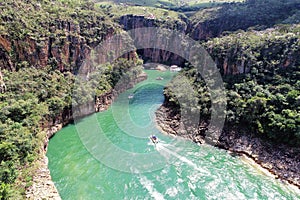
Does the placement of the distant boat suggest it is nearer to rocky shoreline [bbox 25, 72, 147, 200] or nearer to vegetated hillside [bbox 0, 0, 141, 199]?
vegetated hillside [bbox 0, 0, 141, 199]

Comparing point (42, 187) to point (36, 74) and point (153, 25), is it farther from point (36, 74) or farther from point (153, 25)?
point (153, 25)

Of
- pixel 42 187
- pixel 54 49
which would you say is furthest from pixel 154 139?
pixel 54 49

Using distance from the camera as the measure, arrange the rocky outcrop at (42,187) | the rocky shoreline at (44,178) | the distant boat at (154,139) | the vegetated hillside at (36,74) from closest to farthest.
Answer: the rocky outcrop at (42,187) < the rocky shoreline at (44,178) < the vegetated hillside at (36,74) < the distant boat at (154,139)

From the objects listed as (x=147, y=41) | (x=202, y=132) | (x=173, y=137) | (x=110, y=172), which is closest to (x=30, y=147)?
(x=110, y=172)

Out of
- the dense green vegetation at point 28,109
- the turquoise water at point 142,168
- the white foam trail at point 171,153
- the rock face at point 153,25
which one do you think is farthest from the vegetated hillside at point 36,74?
the rock face at point 153,25

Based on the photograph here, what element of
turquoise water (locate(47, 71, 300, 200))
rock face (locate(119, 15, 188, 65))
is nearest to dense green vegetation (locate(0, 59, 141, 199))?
turquoise water (locate(47, 71, 300, 200))

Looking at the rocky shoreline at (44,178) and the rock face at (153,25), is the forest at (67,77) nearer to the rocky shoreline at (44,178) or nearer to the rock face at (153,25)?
the rocky shoreline at (44,178)
